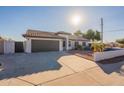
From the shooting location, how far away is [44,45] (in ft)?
55.7

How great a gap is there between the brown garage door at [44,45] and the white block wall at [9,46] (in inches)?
84.3

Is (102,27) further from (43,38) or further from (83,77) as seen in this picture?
(83,77)

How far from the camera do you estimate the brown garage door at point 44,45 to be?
1604 cm

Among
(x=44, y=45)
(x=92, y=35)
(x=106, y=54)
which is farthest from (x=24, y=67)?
(x=92, y=35)

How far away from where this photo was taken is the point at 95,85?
20.6ft

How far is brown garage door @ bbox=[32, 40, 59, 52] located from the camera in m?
16.0

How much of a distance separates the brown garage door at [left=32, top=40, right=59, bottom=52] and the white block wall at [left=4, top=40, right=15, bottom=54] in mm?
2140

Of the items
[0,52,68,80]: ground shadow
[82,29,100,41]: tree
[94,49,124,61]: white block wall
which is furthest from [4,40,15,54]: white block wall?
[82,29,100,41]: tree

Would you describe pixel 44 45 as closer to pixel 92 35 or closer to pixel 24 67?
pixel 24 67

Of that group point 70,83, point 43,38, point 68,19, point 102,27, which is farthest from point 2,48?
point 102,27

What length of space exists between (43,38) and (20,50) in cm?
287

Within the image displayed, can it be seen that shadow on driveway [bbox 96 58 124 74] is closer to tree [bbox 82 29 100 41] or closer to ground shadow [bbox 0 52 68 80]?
ground shadow [bbox 0 52 68 80]

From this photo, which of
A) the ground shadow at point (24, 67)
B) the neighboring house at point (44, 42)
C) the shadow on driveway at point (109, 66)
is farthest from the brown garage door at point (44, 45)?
the shadow on driveway at point (109, 66)

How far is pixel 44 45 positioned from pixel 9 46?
392 centimetres
